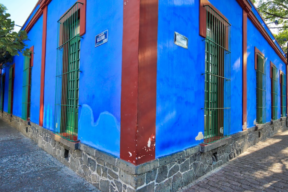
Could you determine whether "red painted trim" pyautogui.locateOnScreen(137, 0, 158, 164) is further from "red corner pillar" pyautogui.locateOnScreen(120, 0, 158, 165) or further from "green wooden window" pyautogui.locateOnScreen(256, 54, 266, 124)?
"green wooden window" pyautogui.locateOnScreen(256, 54, 266, 124)

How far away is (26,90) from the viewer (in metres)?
6.91

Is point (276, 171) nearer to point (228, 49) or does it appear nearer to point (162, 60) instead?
point (228, 49)

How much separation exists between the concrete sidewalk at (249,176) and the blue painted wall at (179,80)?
2.55ft

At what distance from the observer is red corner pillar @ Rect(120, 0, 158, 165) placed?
93.5 inches

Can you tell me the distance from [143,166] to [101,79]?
1606 millimetres

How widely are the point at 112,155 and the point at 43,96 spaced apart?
379cm

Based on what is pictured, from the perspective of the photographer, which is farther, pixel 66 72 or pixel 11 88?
pixel 11 88

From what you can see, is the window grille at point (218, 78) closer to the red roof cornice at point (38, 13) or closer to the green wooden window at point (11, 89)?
the red roof cornice at point (38, 13)

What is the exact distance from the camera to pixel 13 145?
569 centimetres

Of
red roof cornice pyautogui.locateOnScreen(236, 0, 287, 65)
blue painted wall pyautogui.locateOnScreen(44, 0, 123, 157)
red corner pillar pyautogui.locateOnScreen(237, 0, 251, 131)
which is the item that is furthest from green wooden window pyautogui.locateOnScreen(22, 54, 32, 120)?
red roof cornice pyautogui.locateOnScreen(236, 0, 287, 65)

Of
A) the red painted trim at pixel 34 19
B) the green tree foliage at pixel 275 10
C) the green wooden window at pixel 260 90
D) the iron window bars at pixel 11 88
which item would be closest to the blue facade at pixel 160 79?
the red painted trim at pixel 34 19

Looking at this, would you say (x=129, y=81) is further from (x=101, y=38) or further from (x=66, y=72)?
(x=66, y=72)

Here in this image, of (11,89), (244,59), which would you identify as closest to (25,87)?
(11,89)

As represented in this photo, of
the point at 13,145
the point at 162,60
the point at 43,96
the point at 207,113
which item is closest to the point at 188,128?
the point at 207,113
